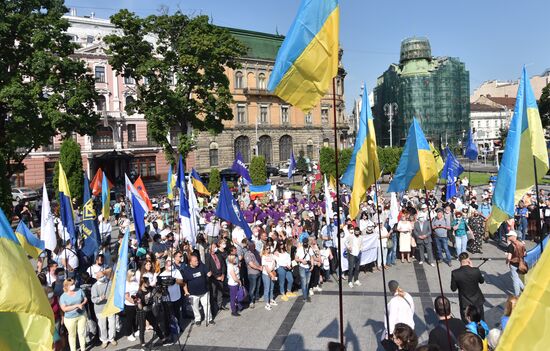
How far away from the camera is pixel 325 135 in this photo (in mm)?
68625

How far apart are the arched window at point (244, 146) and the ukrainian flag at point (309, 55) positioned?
55426 millimetres

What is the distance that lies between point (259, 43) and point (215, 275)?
194 feet

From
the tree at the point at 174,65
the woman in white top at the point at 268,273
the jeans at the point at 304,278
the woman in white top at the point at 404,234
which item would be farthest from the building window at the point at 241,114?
the woman in white top at the point at 268,273

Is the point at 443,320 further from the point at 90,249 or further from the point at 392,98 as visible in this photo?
the point at 392,98

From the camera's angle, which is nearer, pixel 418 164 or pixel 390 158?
pixel 418 164

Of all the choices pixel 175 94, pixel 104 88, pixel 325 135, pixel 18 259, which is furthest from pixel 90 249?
pixel 325 135

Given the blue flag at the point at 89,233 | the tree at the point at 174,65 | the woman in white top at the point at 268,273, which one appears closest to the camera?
the woman in white top at the point at 268,273

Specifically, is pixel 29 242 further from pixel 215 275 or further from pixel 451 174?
pixel 451 174

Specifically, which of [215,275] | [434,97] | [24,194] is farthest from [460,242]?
[434,97]

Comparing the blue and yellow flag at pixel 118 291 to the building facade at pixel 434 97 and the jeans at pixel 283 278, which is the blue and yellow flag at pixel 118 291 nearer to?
the jeans at pixel 283 278

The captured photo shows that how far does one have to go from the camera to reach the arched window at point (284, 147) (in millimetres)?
64875

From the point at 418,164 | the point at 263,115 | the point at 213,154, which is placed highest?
the point at 263,115

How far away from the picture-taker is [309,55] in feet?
18.4

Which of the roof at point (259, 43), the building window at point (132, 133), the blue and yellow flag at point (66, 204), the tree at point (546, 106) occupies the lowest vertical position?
the blue and yellow flag at point (66, 204)
